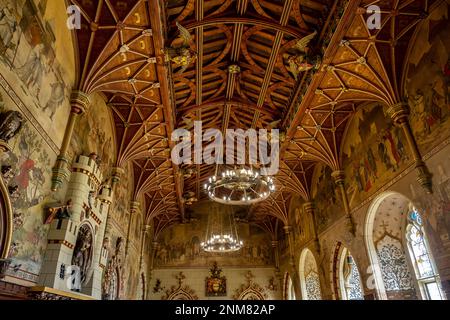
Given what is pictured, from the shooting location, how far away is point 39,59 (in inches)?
287

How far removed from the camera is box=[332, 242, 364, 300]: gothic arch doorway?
50.1 ft

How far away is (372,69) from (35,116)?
1035cm

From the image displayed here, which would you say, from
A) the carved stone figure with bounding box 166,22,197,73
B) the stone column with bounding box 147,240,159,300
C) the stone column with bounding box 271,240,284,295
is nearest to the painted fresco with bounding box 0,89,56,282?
the carved stone figure with bounding box 166,22,197,73

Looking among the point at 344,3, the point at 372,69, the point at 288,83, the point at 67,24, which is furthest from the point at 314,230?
the point at 67,24

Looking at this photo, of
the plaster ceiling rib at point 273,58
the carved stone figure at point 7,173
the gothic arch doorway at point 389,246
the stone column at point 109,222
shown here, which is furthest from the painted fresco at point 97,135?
the gothic arch doorway at point 389,246

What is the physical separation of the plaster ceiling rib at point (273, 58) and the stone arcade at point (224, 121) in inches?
2.6

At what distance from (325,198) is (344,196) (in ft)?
8.52

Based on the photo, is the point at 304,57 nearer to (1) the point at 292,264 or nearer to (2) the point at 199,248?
→ (1) the point at 292,264

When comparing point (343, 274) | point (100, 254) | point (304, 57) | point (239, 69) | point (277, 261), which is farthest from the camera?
point (277, 261)

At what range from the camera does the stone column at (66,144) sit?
7.84 m

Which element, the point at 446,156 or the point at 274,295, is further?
the point at 274,295

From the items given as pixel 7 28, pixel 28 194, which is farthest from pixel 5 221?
pixel 7 28

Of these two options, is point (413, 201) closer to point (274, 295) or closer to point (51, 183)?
point (51, 183)

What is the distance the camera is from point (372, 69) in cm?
1050
